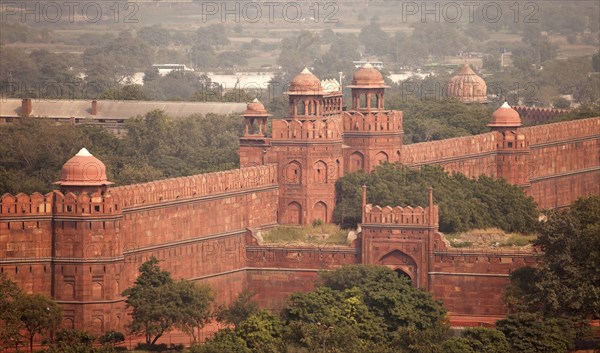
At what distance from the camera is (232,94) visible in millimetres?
141125

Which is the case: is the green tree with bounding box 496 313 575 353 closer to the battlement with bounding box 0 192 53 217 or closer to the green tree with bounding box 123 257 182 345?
the green tree with bounding box 123 257 182 345

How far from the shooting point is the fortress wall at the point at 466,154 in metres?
102

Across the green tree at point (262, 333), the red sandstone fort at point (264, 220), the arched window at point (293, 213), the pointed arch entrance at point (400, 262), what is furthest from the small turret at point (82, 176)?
the arched window at point (293, 213)

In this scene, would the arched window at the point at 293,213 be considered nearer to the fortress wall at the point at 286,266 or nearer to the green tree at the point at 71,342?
the fortress wall at the point at 286,266

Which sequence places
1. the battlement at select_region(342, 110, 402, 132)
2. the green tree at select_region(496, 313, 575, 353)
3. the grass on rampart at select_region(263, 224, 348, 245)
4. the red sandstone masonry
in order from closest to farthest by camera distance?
1. the green tree at select_region(496, 313, 575, 353)
2. the grass on rampart at select_region(263, 224, 348, 245)
3. the battlement at select_region(342, 110, 402, 132)
4. the red sandstone masonry

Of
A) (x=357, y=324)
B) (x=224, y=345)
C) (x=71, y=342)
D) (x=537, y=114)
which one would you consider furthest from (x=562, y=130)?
(x=71, y=342)

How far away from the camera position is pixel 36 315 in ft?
256

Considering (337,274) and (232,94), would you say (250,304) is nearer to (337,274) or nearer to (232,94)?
(337,274)

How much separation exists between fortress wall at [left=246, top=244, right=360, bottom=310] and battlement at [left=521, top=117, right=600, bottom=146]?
68.1 feet

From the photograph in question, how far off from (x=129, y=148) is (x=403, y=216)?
106ft

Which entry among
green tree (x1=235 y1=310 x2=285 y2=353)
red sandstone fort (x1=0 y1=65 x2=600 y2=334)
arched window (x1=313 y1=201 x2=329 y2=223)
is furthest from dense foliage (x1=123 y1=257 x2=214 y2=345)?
arched window (x1=313 y1=201 x2=329 y2=223)

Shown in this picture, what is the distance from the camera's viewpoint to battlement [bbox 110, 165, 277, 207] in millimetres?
84125

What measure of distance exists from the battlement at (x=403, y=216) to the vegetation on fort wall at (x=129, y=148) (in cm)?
1402

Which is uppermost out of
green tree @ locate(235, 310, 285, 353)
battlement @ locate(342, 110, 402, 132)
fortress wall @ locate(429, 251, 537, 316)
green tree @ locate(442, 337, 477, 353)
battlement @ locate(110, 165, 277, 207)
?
battlement @ locate(342, 110, 402, 132)
